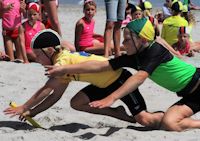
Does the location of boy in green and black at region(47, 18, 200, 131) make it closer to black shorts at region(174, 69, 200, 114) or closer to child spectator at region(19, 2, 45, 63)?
black shorts at region(174, 69, 200, 114)

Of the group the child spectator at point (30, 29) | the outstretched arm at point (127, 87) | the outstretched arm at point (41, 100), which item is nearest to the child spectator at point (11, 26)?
the child spectator at point (30, 29)

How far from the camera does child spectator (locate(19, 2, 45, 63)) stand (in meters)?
7.26

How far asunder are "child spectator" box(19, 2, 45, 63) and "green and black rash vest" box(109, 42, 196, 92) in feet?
10.2

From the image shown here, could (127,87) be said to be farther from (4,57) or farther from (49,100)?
(4,57)

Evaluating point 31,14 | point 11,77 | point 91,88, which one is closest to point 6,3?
point 31,14

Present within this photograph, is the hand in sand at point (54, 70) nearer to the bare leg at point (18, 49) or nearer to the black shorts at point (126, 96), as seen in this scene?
the black shorts at point (126, 96)

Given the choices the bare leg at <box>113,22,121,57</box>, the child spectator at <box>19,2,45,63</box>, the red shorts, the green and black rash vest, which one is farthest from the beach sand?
the bare leg at <box>113,22,121,57</box>

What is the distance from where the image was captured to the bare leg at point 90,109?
452 cm

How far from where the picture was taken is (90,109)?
4.57 meters

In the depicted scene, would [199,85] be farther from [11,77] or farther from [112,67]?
[11,77]

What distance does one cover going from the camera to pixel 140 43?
14.0 feet

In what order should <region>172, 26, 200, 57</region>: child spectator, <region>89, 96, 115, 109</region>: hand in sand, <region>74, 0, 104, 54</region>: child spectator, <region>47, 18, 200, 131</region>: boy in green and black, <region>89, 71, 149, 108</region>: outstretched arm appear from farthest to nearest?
<region>172, 26, 200, 57</region>: child spectator, <region>74, 0, 104, 54</region>: child spectator, <region>47, 18, 200, 131</region>: boy in green and black, <region>89, 71, 149, 108</region>: outstretched arm, <region>89, 96, 115, 109</region>: hand in sand

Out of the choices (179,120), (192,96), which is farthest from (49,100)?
(192,96)

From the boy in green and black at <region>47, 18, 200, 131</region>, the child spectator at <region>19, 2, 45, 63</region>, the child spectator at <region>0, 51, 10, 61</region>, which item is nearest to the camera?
the boy in green and black at <region>47, 18, 200, 131</region>
